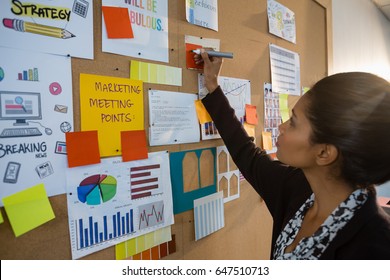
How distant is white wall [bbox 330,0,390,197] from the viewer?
6.27 ft

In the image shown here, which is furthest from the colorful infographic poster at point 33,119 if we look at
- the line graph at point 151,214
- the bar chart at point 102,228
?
the line graph at point 151,214

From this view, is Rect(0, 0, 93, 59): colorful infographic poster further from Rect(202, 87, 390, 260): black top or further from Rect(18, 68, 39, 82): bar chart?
Rect(202, 87, 390, 260): black top

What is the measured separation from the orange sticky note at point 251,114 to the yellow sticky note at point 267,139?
0.09 m

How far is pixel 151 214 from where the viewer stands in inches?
29.1

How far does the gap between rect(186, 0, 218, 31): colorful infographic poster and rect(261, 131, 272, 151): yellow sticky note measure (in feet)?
1.58

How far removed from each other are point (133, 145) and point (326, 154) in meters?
0.49

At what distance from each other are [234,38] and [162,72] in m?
0.37

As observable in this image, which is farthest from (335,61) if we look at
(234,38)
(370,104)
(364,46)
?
(370,104)

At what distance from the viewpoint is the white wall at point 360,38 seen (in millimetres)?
1912

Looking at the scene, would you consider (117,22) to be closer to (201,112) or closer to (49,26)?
(49,26)

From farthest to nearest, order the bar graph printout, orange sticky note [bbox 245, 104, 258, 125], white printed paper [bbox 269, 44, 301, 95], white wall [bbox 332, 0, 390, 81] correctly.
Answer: white wall [bbox 332, 0, 390, 81], white printed paper [bbox 269, 44, 301, 95], orange sticky note [bbox 245, 104, 258, 125], the bar graph printout

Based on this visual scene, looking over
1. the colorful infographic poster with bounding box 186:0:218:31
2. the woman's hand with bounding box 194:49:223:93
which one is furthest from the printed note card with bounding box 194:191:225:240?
the colorful infographic poster with bounding box 186:0:218:31

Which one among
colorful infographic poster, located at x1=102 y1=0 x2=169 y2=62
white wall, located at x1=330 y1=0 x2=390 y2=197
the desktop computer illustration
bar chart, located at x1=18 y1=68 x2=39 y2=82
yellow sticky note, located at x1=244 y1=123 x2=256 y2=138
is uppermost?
white wall, located at x1=330 y1=0 x2=390 y2=197

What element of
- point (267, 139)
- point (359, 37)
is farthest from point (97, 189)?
point (359, 37)
